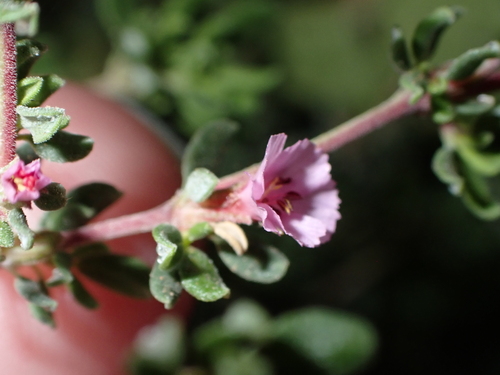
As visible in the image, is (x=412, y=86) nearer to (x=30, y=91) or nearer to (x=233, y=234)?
(x=233, y=234)

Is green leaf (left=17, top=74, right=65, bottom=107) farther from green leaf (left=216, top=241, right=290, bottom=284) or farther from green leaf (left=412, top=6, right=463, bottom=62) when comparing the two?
green leaf (left=412, top=6, right=463, bottom=62)

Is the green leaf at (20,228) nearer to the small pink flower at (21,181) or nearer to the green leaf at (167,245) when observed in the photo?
the small pink flower at (21,181)

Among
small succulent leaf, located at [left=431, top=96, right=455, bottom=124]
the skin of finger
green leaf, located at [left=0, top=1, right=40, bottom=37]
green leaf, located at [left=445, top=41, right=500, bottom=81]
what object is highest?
green leaf, located at [left=0, top=1, right=40, bottom=37]

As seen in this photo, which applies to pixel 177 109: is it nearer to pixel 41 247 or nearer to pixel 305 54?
pixel 305 54

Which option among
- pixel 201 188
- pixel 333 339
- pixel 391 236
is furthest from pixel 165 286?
pixel 391 236

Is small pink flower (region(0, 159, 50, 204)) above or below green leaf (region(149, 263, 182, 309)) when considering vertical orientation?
above

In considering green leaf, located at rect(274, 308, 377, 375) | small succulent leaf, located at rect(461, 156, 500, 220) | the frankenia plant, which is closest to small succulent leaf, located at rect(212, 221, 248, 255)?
the frankenia plant

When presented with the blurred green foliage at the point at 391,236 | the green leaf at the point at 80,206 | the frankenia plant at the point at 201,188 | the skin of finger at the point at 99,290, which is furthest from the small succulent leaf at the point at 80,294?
the blurred green foliage at the point at 391,236
